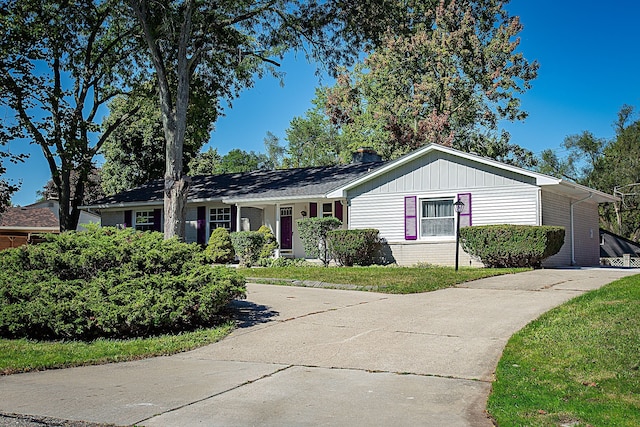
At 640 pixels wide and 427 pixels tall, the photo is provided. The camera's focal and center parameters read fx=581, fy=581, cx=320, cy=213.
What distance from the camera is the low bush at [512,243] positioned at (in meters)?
16.2

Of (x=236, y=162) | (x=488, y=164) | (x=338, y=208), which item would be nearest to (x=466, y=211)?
(x=488, y=164)

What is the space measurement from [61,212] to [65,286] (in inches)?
722

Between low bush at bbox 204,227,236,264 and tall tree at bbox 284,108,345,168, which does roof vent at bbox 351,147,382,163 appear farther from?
tall tree at bbox 284,108,345,168

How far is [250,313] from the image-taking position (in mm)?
9914

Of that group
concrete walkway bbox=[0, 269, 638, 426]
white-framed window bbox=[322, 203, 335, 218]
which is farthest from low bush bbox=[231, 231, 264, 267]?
concrete walkway bbox=[0, 269, 638, 426]

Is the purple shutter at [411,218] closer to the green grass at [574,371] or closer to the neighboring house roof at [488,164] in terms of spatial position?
the neighboring house roof at [488,164]

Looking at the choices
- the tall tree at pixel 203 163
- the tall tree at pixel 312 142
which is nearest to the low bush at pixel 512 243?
the tall tree at pixel 203 163

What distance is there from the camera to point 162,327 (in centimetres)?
855

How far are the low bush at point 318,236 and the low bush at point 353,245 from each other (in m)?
0.36

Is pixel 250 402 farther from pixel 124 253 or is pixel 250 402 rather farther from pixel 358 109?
pixel 358 109

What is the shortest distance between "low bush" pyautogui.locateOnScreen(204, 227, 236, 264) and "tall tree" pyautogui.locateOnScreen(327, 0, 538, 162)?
1507 cm

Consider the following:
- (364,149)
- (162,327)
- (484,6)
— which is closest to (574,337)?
(162,327)

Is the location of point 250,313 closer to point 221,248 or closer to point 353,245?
point 353,245

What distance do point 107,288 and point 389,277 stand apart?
7634 millimetres
